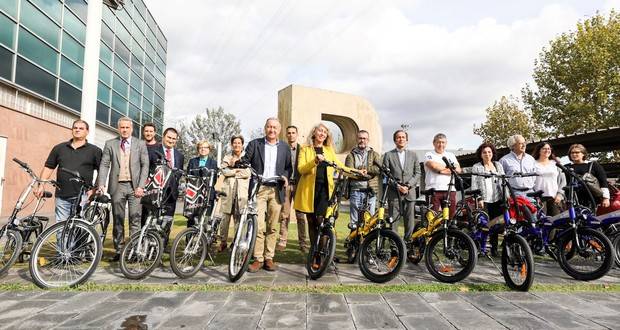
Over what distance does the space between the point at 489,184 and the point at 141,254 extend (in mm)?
4933

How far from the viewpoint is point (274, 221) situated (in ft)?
15.7

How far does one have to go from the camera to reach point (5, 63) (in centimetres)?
1127

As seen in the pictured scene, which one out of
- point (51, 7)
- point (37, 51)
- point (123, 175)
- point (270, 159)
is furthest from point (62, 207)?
point (51, 7)

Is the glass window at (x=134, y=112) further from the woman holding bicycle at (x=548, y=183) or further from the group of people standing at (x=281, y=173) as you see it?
the woman holding bicycle at (x=548, y=183)

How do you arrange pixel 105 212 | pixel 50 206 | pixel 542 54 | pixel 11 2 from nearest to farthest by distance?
pixel 105 212
pixel 11 2
pixel 50 206
pixel 542 54

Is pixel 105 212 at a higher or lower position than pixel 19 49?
lower

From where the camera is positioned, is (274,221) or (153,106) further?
(153,106)

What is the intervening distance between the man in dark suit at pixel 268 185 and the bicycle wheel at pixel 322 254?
0.61m

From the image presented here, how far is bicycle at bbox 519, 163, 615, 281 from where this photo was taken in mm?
4262

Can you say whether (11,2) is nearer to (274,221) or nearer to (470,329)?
(274,221)

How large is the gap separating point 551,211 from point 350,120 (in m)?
10.1

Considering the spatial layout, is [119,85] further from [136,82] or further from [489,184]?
[489,184]

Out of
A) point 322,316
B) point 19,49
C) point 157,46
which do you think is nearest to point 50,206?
point 19,49

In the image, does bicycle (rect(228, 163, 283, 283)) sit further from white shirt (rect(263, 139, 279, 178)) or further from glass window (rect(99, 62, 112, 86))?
glass window (rect(99, 62, 112, 86))
